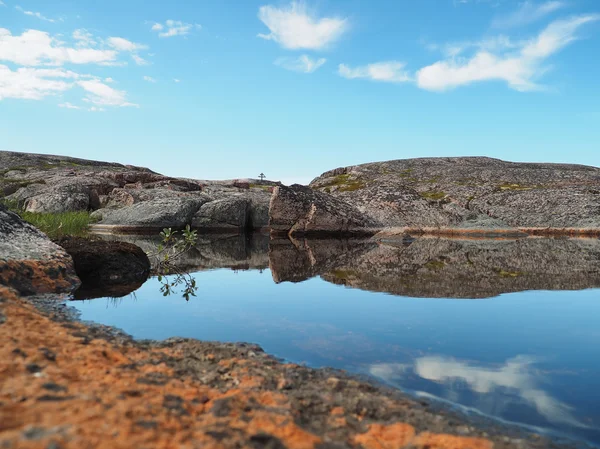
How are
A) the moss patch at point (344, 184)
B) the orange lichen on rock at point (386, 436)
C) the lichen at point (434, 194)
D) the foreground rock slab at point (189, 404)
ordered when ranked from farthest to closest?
the moss patch at point (344, 184), the lichen at point (434, 194), the orange lichen on rock at point (386, 436), the foreground rock slab at point (189, 404)

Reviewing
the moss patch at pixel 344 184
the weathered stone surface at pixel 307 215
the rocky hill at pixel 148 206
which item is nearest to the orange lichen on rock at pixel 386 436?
the weathered stone surface at pixel 307 215

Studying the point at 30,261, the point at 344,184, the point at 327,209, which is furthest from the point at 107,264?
the point at 344,184

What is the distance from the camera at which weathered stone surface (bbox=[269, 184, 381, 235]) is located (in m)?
26.3

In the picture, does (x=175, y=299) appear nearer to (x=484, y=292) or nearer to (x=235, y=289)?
(x=235, y=289)

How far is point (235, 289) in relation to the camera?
9867 mm

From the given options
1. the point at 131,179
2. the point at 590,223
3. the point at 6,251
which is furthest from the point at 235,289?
the point at 131,179

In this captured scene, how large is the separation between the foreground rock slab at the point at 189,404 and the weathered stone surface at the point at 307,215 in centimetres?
2134

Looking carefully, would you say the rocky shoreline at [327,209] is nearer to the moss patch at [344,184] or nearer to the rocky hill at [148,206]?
the rocky hill at [148,206]

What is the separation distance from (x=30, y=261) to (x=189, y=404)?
6299 millimetres

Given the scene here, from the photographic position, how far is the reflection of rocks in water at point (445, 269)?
10.0m

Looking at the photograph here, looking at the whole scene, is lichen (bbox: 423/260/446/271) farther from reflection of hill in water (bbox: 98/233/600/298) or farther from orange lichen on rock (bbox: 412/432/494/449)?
orange lichen on rock (bbox: 412/432/494/449)

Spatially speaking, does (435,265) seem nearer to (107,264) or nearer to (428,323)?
(428,323)

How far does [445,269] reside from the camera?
12.4m

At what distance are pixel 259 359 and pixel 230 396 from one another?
1.23 metres
